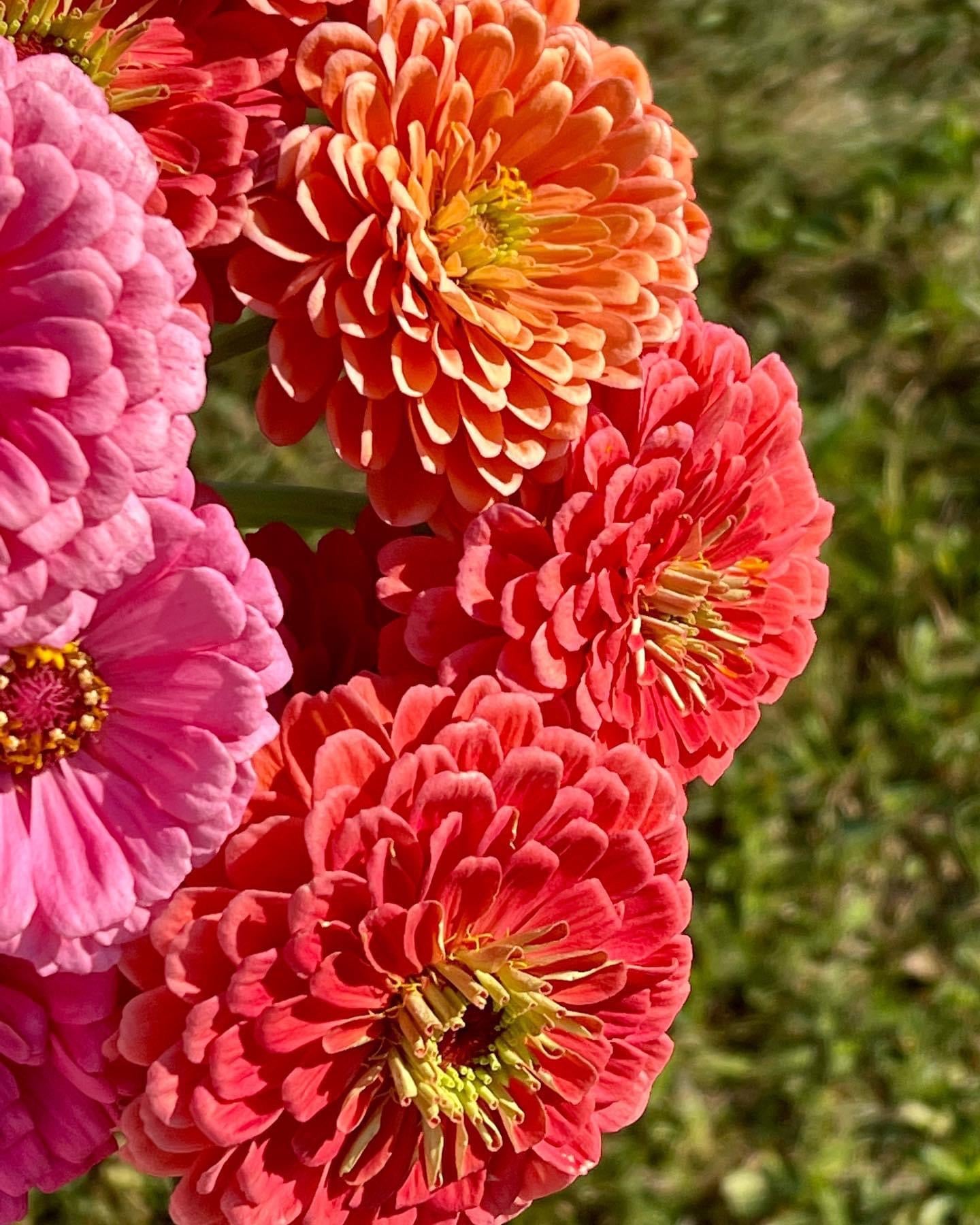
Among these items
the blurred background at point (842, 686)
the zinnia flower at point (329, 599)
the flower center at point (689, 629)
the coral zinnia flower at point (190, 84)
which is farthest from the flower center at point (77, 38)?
the blurred background at point (842, 686)

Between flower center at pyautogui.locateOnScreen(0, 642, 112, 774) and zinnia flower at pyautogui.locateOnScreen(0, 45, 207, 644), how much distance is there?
106 millimetres

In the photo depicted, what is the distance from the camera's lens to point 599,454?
79 centimetres

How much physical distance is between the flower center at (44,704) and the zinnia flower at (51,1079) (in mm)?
123

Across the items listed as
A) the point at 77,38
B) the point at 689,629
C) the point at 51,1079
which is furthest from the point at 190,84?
the point at 51,1079

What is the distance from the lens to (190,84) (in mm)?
723

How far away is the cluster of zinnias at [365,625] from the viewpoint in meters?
0.66

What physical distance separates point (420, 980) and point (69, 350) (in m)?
0.40

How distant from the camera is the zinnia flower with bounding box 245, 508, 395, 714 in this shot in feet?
2.80

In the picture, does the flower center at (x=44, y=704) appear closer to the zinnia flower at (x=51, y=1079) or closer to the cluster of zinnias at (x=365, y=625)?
the cluster of zinnias at (x=365, y=625)

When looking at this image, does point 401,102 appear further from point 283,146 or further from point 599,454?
point 599,454

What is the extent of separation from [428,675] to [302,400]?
18 centimetres

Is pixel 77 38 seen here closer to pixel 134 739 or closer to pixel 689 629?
pixel 134 739

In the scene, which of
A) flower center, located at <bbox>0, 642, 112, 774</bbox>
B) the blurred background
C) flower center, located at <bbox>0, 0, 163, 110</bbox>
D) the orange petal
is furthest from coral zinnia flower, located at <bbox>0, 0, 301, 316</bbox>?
the blurred background

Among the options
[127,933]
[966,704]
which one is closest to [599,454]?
[127,933]
